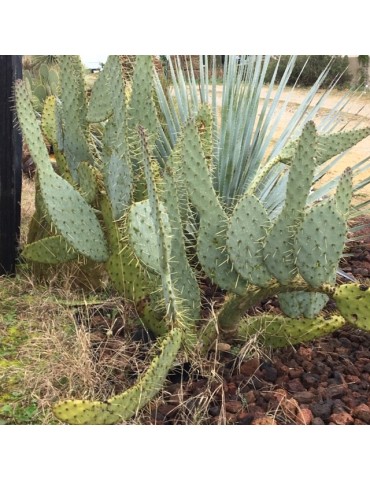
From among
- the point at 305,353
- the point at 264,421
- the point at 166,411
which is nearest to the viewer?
the point at 264,421

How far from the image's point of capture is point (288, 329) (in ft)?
9.40

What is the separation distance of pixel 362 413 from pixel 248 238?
771mm

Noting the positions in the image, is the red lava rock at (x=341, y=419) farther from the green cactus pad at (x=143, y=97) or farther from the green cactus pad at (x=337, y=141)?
the green cactus pad at (x=143, y=97)

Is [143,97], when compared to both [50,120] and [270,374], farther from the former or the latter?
[270,374]

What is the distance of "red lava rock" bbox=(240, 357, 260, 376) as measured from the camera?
279 centimetres

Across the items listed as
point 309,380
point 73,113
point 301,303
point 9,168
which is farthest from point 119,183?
point 9,168

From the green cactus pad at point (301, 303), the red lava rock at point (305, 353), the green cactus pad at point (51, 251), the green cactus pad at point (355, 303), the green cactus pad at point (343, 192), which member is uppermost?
the green cactus pad at point (343, 192)

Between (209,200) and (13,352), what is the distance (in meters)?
1.23

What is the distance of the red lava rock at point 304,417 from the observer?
2.49 metres

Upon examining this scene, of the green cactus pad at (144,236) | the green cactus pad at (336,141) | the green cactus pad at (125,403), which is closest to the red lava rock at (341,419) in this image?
the green cactus pad at (125,403)

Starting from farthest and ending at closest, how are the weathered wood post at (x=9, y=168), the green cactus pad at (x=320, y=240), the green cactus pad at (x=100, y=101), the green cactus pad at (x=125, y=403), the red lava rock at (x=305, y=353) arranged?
the weathered wood post at (x=9, y=168) → the green cactus pad at (x=100, y=101) → the red lava rock at (x=305, y=353) → the green cactus pad at (x=320, y=240) → the green cactus pad at (x=125, y=403)

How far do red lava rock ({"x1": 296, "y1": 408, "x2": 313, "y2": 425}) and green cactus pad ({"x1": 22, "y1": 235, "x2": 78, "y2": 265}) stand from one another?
1.43m

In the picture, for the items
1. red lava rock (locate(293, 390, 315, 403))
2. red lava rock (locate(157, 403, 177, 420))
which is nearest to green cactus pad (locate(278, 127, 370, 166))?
red lava rock (locate(293, 390, 315, 403))

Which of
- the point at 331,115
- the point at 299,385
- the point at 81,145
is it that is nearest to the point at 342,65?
the point at 331,115
